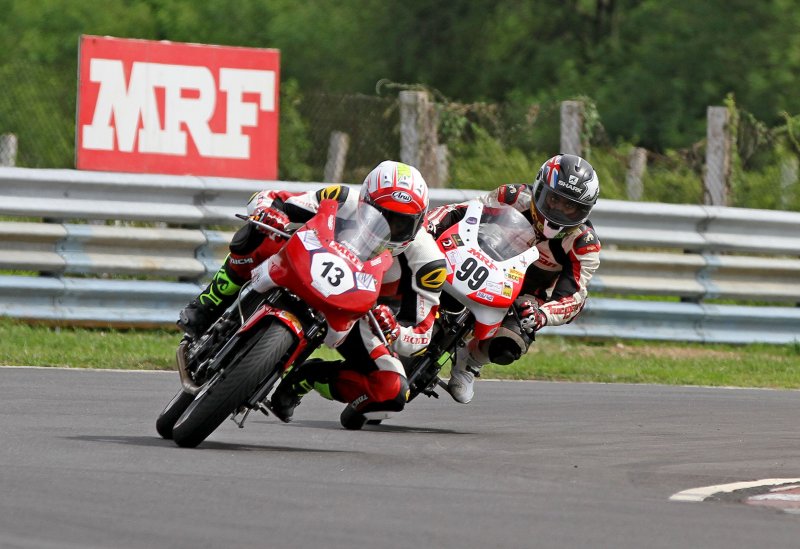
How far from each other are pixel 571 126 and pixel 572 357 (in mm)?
2524

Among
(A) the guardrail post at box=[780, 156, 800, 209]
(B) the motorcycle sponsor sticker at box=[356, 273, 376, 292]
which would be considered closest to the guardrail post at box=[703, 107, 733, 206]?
(A) the guardrail post at box=[780, 156, 800, 209]

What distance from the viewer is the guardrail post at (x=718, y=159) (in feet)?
53.3

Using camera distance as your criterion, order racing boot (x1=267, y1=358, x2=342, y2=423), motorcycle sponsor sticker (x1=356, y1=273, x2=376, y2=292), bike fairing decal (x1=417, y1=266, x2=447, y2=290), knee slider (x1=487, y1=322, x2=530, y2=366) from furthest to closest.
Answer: knee slider (x1=487, y1=322, x2=530, y2=366), bike fairing decal (x1=417, y1=266, x2=447, y2=290), racing boot (x1=267, y1=358, x2=342, y2=423), motorcycle sponsor sticker (x1=356, y1=273, x2=376, y2=292)

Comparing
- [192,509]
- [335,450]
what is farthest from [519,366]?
[192,509]

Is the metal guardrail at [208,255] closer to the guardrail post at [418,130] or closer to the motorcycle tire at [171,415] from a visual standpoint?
the guardrail post at [418,130]

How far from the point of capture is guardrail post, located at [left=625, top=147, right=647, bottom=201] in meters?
19.0

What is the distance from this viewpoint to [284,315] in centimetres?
766

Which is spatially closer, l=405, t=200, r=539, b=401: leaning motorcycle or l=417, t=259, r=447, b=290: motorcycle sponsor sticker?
l=417, t=259, r=447, b=290: motorcycle sponsor sticker

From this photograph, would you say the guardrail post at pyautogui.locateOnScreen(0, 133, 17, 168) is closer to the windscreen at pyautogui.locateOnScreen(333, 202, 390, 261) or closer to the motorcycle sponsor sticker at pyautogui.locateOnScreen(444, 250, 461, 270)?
the motorcycle sponsor sticker at pyautogui.locateOnScreen(444, 250, 461, 270)

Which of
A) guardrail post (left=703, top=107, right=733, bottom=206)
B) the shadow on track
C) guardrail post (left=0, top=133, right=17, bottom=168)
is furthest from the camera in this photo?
guardrail post (left=703, top=107, right=733, bottom=206)

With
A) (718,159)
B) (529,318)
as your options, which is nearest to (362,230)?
(529,318)

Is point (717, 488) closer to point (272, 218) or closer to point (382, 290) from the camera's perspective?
point (382, 290)

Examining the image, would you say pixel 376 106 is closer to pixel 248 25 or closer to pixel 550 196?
pixel 550 196

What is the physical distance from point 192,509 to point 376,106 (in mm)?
10179
